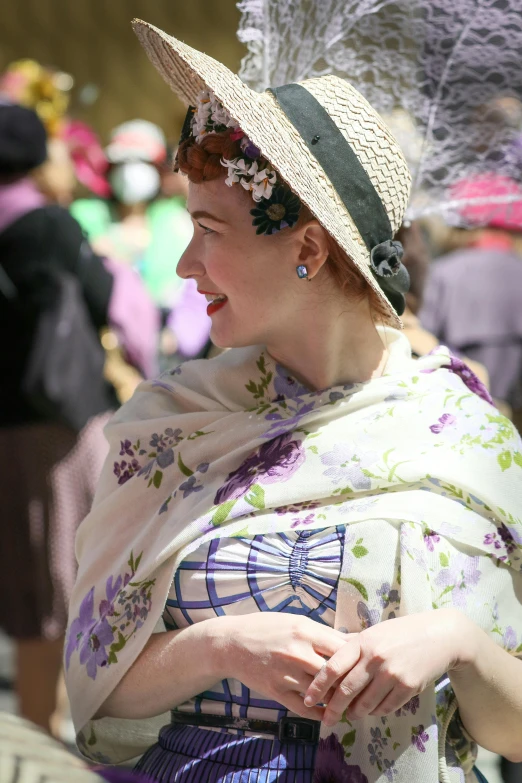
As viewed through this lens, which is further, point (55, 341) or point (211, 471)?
point (55, 341)

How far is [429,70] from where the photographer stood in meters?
2.20

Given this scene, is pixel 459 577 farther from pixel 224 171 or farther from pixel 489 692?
pixel 224 171

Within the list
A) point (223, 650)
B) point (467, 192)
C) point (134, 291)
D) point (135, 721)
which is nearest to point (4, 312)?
point (134, 291)

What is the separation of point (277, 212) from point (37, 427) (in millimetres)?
2018

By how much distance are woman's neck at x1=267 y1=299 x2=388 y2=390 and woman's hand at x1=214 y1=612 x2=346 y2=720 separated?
41 cm

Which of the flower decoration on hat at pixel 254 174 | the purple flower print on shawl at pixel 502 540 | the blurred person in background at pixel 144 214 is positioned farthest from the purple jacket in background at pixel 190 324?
the purple flower print on shawl at pixel 502 540

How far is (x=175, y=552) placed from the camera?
60.9 inches

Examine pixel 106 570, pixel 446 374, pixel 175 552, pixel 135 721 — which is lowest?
pixel 135 721

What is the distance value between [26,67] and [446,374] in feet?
12.4

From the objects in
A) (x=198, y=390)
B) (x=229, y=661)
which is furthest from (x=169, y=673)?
(x=198, y=390)

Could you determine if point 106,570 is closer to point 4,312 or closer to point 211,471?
point 211,471

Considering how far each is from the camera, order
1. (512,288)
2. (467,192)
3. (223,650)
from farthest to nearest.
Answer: (512,288)
(467,192)
(223,650)

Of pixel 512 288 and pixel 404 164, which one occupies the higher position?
pixel 404 164

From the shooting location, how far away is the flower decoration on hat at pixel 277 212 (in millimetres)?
1514
